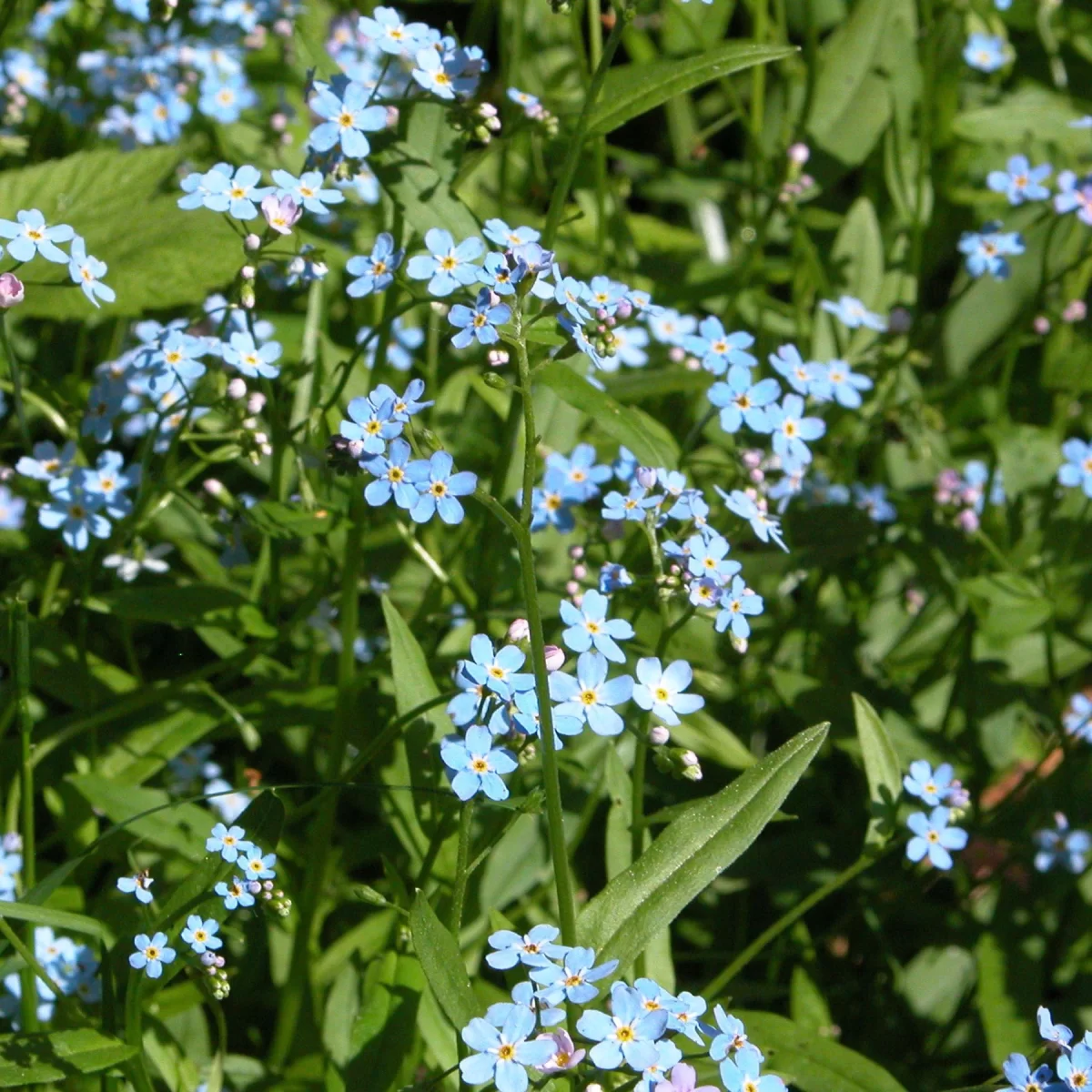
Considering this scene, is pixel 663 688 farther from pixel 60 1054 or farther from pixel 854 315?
pixel 854 315

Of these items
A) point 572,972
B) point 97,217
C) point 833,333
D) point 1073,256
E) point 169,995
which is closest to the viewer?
point 572,972

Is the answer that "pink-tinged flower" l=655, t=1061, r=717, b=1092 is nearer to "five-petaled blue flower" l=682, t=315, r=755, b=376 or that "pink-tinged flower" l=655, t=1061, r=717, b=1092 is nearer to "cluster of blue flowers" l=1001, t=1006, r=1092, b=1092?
"cluster of blue flowers" l=1001, t=1006, r=1092, b=1092

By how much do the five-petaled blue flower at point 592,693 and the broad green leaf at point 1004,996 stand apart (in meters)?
1.65

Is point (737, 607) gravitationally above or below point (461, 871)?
above

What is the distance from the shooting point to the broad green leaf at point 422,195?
3.12m

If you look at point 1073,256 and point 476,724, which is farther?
point 1073,256

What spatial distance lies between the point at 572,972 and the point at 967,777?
2.17 metres

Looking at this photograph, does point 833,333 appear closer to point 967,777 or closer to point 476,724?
point 967,777

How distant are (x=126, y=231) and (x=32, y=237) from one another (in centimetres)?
123

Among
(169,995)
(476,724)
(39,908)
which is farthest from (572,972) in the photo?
(169,995)

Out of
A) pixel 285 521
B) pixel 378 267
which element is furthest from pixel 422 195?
pixel 285 521

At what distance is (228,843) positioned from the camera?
2590mm

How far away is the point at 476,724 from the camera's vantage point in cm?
246

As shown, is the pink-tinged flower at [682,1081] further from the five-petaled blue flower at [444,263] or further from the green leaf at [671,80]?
the green leaf at [671,80]
